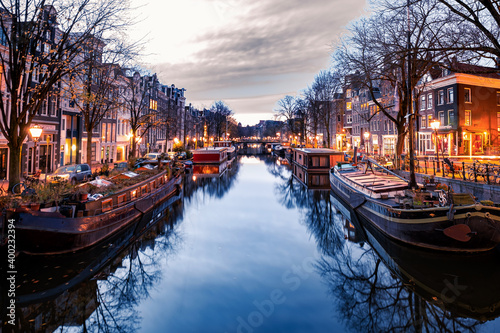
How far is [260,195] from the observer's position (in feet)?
89.5

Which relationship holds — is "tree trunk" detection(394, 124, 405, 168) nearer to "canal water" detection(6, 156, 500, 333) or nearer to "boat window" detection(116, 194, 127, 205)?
"canal water" detection(6, 156, 500, 333)

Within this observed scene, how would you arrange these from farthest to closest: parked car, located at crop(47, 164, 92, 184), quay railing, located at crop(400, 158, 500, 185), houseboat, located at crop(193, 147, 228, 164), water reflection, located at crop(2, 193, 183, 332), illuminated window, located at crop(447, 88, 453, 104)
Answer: houseboat, located at crop(193, 147, 228, 164), illuminated window, located at crop(447, 88, 453, 104), parked car, located at crop(47, 164, 92, 184), quay railing, located at crop(400, 158, 500, 185), water reflection, located at crop(2, 193, 183, 332)

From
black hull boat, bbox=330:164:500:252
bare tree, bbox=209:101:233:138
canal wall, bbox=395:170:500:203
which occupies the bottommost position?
black hull boat, bbox=330:164:500:252

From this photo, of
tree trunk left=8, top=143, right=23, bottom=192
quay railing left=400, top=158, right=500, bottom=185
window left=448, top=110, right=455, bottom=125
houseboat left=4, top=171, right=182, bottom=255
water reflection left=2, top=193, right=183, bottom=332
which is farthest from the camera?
window left=448, top=110, right=455, bottom=125

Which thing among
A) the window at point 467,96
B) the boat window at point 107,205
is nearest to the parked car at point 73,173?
the boat window at point 107,205

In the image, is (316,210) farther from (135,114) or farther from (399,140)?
(135,114)

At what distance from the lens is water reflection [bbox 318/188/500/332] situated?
25.1ft

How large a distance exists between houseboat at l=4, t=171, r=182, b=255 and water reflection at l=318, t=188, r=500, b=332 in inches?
350

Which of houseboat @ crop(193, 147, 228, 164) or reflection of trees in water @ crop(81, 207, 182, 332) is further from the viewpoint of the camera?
houseboat @ crop(193, 147, 228, 164)

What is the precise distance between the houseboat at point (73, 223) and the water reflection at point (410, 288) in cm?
890

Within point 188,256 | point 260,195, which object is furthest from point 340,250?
point 260,195

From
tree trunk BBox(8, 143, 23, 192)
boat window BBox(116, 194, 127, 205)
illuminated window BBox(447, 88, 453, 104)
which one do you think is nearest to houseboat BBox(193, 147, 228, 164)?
illuminated window BBox(447, 88, 453, 104)

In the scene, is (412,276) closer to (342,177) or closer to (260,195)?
(342,177)

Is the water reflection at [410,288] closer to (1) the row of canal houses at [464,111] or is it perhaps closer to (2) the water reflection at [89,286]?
(2) the water reflection at [89,286]
